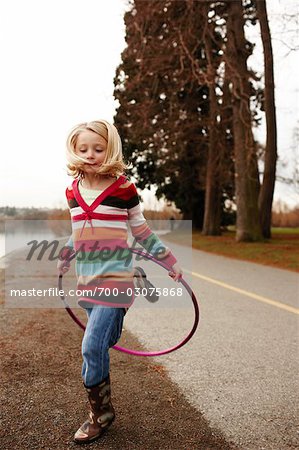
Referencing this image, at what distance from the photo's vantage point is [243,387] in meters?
3.72

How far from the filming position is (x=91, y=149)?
9.96 feet

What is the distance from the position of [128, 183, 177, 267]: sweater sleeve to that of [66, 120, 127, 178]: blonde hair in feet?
0.62

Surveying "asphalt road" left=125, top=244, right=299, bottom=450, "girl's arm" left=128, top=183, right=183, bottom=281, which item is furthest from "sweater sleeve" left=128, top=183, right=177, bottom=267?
"asphalt road" left=125, top=244, right=299, bottom=450

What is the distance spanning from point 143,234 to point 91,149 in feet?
2.07

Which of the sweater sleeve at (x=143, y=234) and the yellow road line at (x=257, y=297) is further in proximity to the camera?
the yellow road line at (x=257, y=297)

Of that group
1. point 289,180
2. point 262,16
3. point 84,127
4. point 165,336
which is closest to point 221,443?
point 84,127

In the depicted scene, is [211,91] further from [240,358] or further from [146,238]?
[146,238]

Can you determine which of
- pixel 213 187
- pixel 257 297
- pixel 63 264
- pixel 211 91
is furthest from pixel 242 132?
pixel 63 264

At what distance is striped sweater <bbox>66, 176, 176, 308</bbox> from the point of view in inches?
119

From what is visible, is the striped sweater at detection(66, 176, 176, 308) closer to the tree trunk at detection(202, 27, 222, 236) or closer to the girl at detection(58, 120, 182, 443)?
the girl at detection(58, 120, 182, 443)

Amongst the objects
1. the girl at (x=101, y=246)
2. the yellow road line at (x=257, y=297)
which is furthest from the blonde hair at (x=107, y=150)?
the yellow road line at (x=257, y=297)

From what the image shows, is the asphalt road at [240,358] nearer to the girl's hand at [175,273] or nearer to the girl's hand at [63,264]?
the girl's hand at [175,273]

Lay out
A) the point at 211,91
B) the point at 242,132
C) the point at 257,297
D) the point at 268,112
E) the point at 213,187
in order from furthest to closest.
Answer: the point at 213,187, the point at 211,91, the point at 242,132, the point at 268,112, the point at 257,297

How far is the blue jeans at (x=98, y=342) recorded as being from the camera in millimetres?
2916
